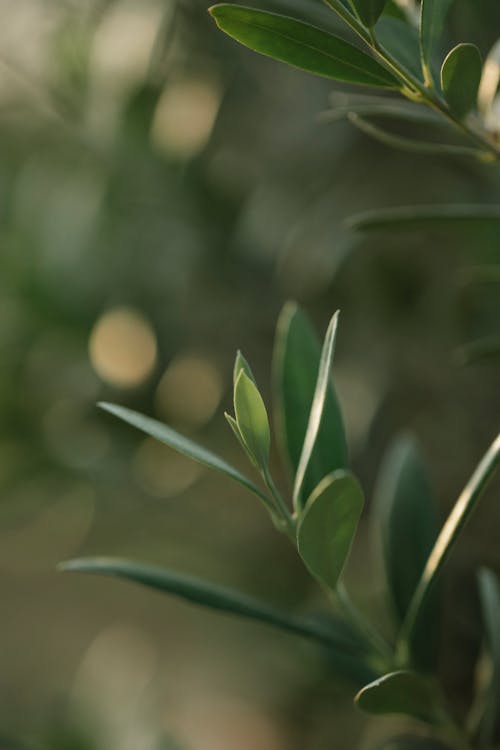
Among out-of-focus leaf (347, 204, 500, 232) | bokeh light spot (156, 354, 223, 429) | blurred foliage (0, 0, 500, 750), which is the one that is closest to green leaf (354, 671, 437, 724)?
out-of-focus leaf (347, 204, 500, 232)

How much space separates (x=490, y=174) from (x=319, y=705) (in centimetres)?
35

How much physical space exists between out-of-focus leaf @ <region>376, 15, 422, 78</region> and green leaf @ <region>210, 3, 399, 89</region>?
2cm

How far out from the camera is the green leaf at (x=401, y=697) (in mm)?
226

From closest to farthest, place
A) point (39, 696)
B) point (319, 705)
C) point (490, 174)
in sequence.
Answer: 1. point (490, 174)
2. point (319, 705)
3. point (39, 696)

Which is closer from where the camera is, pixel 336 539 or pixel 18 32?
pixel 336 539

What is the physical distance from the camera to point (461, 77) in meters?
0.21

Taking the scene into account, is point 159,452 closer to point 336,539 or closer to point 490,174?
point 490,174

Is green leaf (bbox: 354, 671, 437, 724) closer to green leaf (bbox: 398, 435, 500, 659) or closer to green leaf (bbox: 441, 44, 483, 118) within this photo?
green leaf (bbox: 398, 435, 500, 659)

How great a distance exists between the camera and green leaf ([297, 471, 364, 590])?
197mm

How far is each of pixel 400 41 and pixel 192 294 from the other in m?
0.38

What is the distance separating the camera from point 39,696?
0.94 m

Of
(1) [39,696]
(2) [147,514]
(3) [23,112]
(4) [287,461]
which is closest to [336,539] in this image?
(4) [287,461]

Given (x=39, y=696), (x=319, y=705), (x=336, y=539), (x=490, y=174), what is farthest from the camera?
(x=39, y=696)

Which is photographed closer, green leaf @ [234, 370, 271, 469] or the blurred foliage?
green leaf @ [234, 370, 271, 469]
